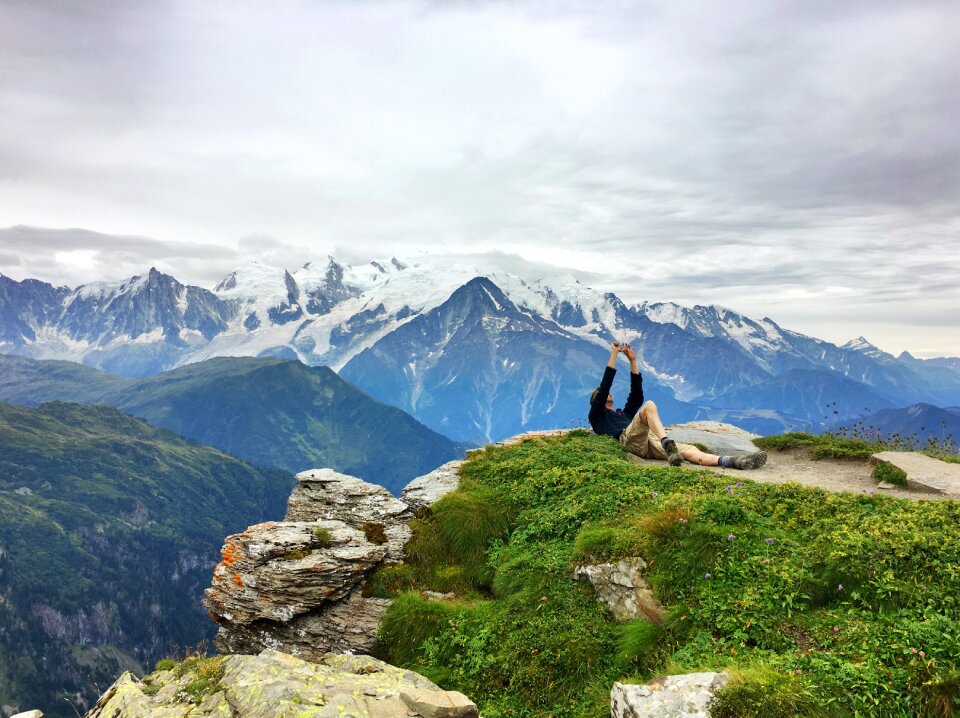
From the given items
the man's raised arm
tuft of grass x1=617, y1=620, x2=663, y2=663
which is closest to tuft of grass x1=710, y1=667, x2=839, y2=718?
tuft of grass x1=617, y1=620, x2=663, y2=663

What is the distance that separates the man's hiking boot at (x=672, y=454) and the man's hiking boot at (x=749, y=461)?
6.13ft

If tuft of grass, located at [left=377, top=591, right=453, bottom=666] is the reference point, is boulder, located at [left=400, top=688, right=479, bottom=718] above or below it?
above

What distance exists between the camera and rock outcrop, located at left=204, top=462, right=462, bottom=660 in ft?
47.4

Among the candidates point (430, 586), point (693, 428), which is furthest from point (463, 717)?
point (693, 428)

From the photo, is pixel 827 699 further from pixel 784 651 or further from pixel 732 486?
pixel 732 486

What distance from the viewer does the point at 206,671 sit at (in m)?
9.73

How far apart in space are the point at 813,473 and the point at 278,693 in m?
18.4

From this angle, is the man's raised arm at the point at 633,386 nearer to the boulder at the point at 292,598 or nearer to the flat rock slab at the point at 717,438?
the flat rock slab at the point at 717,438

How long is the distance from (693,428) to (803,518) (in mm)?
15791

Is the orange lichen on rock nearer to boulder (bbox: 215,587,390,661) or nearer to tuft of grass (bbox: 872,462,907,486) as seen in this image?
boulder (bbox: 215,587,390,661)

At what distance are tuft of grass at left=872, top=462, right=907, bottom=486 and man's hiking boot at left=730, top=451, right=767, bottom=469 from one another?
3256 millimetres

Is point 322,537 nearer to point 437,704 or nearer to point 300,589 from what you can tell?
point 300,589

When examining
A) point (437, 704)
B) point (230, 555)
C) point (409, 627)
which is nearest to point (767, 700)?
point (437, 704)

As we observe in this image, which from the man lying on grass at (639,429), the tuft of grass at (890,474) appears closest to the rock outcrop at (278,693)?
the man lying on grass at (639,429)
